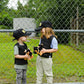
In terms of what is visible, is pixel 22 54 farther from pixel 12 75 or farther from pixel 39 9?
pixel 12 75

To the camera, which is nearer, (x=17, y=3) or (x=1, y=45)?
(x=17, y=3)

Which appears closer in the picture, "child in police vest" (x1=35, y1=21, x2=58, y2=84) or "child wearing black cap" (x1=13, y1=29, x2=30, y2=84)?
"child wearing black cap" (x1=13, y1=29, x2=30, y2=84)

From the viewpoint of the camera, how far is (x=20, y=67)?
233cm

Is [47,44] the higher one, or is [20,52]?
[47,44]

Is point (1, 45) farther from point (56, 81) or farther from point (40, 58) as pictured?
point (56, 81)

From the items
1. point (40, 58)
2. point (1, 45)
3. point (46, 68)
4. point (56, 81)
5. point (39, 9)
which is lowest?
point (56, 81)

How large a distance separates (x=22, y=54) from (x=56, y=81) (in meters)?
1.37

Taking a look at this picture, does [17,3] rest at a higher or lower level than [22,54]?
higher

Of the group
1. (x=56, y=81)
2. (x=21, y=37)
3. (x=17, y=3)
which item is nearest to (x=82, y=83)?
(x=56, y=81)

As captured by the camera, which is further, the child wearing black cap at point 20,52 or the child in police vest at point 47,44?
the child in police vest at point 47,44

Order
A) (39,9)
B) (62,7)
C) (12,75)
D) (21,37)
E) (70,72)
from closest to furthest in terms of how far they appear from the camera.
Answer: (21,37) < (39,9) < (62,7) < (12,75) < (70,72)

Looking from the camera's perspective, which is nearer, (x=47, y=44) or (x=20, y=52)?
(x=20, y=52)

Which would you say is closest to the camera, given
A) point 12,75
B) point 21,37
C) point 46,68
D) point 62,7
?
point 21,37

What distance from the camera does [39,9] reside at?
269 cm
